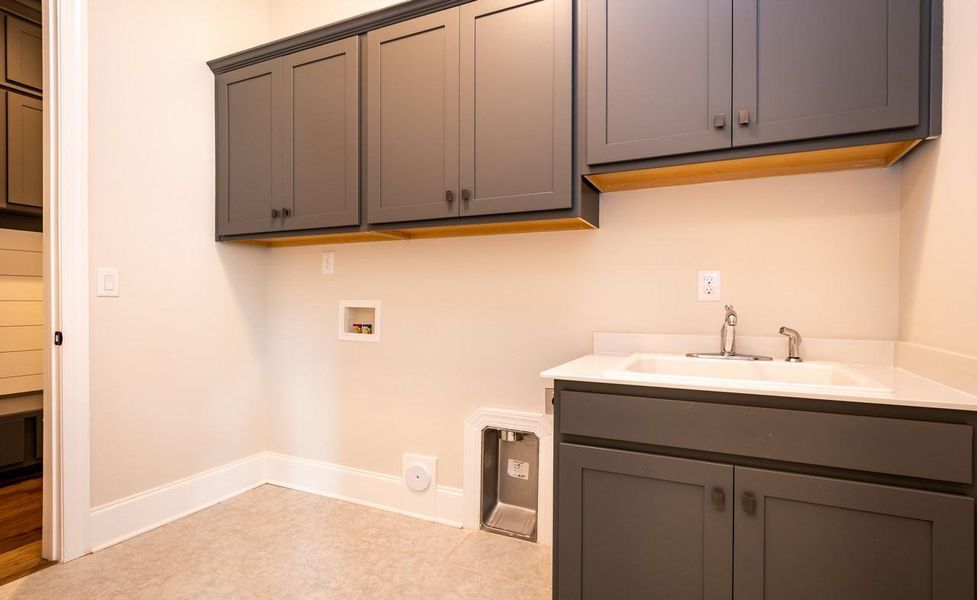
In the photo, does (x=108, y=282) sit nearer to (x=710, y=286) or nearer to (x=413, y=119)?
(x=413, y=119)

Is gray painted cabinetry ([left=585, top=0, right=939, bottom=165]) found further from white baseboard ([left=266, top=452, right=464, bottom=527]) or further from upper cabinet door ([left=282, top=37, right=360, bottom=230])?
white baseboard ([left=266, top=452, right=464, bottom=527])

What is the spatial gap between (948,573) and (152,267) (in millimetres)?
2900

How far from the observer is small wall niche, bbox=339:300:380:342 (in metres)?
2.44

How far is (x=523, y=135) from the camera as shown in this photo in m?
1.75

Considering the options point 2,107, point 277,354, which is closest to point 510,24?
point 277,354

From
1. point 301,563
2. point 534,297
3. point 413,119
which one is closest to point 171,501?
point 301,563

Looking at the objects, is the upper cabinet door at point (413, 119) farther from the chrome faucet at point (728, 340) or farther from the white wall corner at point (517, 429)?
the chrome faucet at point (728, 340)

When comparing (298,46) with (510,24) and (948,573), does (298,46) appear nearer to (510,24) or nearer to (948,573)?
(510,24)

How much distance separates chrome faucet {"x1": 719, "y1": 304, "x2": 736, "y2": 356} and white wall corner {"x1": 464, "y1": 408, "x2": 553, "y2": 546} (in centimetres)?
75

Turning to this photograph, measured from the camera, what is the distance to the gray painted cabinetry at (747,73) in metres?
1.29

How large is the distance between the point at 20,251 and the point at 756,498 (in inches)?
157

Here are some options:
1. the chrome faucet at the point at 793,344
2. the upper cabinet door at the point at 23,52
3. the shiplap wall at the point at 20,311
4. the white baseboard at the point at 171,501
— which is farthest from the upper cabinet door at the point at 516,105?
the shiplap wall at the point at 20,311

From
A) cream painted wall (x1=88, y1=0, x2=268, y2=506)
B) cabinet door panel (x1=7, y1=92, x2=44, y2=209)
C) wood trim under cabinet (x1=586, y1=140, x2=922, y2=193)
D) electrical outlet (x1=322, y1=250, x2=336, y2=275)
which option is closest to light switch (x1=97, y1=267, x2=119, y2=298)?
cream painted wall (x1=88, y1=0, x2=268, y2=506)

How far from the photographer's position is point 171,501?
7.38 ft
